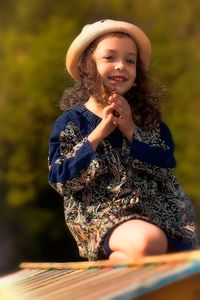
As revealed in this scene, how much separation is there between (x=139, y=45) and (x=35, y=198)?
535 cm

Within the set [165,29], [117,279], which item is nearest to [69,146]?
[117,279]

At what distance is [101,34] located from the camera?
9.70 ft

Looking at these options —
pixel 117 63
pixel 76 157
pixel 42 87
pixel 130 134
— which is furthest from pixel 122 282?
pixel 42 87

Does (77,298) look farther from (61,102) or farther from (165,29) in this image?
(165,29)

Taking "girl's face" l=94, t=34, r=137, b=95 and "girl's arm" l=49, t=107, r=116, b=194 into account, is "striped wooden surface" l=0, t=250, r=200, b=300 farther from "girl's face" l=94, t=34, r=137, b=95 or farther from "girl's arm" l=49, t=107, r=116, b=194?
"girl's face" l=94, t=34, r=137, b=95

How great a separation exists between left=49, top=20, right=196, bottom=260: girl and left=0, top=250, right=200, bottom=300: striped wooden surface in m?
0.22

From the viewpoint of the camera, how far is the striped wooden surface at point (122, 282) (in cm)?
179

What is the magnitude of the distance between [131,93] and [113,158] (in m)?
0.34

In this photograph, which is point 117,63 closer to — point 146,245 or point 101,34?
point 101,34

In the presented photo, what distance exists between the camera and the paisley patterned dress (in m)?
2.75

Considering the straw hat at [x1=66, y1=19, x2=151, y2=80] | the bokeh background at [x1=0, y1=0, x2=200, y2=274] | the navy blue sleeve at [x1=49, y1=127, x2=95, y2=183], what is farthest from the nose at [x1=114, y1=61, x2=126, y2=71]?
the bokeh background at [x1=0, y1=0, x2=200, y2=274]

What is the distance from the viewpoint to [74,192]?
285cm

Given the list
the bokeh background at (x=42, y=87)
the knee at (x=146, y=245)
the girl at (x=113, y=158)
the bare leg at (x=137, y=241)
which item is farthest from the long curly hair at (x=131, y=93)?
the bokeh background at (x=42, y=87)

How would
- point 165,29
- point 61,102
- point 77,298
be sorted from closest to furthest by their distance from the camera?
point 77,298
point 61,102
point 165,29
